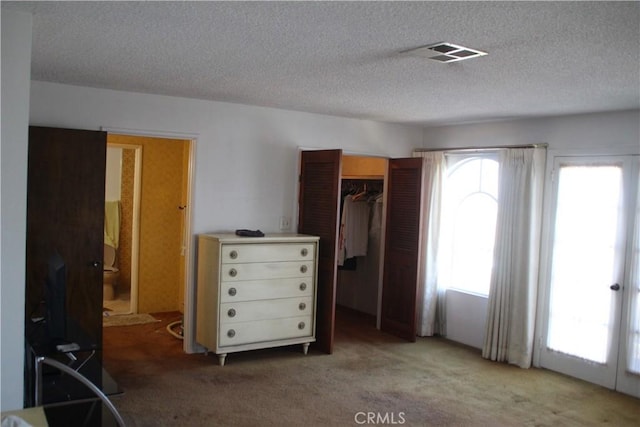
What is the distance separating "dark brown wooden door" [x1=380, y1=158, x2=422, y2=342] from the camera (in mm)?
5809

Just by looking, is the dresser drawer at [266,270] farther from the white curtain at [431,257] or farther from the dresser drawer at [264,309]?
the white curtain at [431,257]

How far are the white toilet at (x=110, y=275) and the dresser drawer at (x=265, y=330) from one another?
3.00 meters

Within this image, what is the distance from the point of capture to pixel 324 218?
5.29 m

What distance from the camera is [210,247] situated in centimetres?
484

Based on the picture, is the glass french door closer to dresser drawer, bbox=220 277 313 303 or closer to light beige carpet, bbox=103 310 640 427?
light beige carpet, bbox=103 310 640 427

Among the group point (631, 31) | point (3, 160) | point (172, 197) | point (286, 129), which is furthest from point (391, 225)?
point (3, 160)

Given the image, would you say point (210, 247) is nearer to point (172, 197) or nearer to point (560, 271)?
point (172, 197)

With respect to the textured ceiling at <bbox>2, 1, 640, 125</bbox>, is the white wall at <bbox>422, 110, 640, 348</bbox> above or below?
below

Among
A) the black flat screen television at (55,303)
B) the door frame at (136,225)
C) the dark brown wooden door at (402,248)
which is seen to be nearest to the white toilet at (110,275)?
the door frame at (136,225)

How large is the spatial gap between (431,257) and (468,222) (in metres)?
0.56

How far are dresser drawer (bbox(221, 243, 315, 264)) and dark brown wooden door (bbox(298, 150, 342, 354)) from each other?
0.64 feet

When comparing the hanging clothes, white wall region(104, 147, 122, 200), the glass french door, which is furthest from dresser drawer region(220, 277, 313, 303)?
white wall region(104, 147, 122, 200)

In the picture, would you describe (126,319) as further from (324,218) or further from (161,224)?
(324,218)

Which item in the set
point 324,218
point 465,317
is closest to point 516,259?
point 465,317
